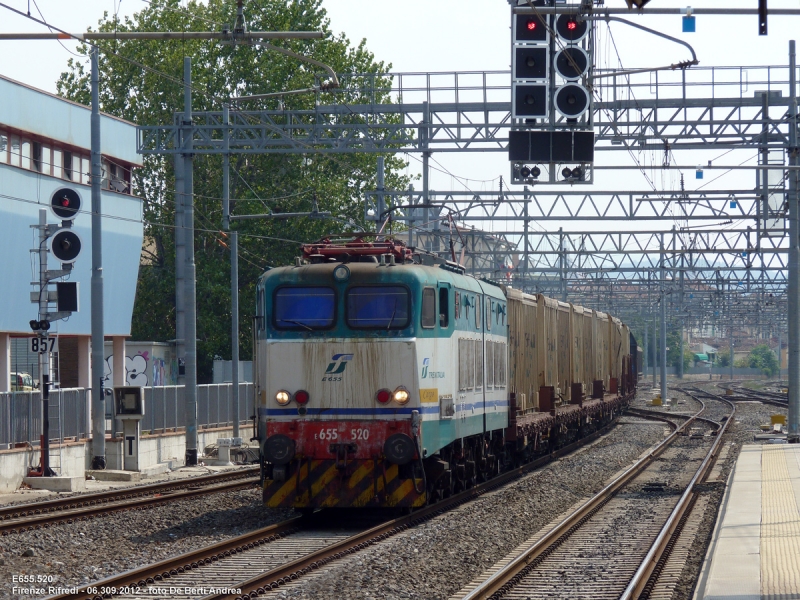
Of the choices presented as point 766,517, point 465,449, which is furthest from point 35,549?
point 766,517

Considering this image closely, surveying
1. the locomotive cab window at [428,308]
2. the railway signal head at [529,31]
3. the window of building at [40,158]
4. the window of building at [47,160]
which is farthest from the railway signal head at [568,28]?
the window of building at [47,160]

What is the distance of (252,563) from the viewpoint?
483 inches

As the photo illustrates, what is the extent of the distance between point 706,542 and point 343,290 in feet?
18.5

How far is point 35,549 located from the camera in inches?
509

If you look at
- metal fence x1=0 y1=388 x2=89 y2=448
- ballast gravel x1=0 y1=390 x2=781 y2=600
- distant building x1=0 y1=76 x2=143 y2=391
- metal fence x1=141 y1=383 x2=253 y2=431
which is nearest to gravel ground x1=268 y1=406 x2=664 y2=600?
ballast gravel x1=0 y1=390 x2=781 y2=600

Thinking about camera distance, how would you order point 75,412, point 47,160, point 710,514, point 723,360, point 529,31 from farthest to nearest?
point 723,360 → point 47,160 → point 75,412 → point 529,31 → point 710,514

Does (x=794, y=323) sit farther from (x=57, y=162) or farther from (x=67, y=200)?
(x=57, y=162)

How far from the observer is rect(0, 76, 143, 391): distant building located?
28.7 metres

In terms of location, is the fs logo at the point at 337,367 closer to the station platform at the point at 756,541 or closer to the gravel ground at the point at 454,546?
the gravel ground at the point at 454,546

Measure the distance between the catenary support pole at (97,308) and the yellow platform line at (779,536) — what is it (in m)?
12.8

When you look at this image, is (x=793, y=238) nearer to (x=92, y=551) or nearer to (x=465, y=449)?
(x=465, y=449)

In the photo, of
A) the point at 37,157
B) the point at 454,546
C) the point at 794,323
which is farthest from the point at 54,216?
the point at 454,546

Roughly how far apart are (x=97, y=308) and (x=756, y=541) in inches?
589

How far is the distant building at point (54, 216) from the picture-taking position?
28.7 metres
